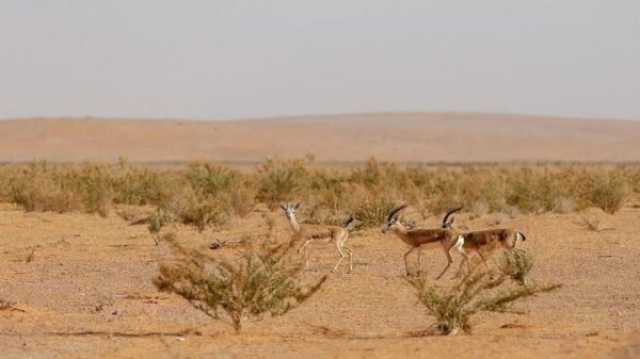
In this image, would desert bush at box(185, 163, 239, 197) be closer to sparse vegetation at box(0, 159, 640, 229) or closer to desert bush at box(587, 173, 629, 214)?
sparse vegetation at box(0, 159, 640, 229)

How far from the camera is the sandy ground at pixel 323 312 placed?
12276 mm

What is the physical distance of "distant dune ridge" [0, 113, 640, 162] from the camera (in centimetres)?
10281

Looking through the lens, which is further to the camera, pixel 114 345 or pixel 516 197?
pixel 516 197

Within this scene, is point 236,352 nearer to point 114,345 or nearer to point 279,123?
point 114,345

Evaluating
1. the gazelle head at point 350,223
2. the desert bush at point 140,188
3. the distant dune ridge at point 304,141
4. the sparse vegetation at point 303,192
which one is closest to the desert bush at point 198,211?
the sparse vegetation at point 303,192

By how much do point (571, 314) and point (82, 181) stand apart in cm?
2698

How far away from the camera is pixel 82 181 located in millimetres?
39969

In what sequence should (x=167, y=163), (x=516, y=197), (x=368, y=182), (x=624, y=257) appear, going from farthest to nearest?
(x=167, y=163)
(x=368, y=182)
(x=516, y=197)
(x=624, y=257)

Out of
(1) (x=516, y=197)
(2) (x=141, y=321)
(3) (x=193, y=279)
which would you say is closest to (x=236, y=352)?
(3) (x=193, y=279)

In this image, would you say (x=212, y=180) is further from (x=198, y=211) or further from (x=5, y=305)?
(x=5, y=305)

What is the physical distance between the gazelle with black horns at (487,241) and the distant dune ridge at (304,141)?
7592 cm

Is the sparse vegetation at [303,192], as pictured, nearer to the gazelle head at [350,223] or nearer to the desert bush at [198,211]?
the desert bush at [198,211]

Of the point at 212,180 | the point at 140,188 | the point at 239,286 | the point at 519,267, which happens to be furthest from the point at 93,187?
the point at 239,286

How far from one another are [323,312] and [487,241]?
4.16 metres
